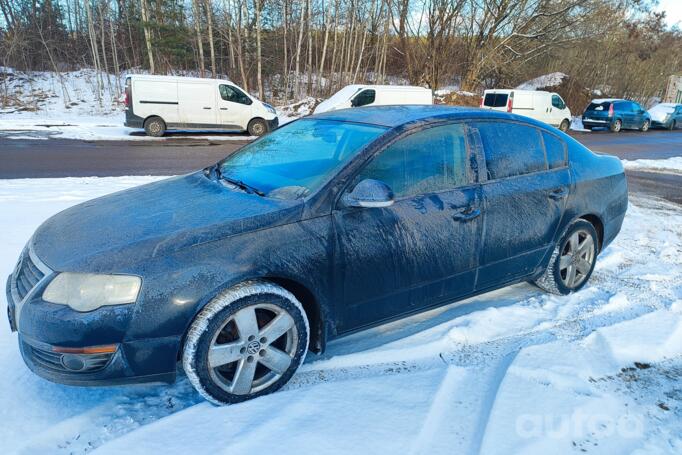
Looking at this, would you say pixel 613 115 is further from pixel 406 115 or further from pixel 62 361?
pixel 62 361

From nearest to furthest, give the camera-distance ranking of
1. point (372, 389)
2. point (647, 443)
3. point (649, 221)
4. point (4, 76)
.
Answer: point (647, 443) < point (372, 389) < point (649, 221) < point (4, 76)

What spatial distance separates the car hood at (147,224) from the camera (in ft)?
7.50

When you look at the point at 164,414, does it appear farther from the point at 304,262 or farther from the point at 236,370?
the point at 304,262

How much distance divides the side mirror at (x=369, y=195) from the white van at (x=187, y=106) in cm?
1485

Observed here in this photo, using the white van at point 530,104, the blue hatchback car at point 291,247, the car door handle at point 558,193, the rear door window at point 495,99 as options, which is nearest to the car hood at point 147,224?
the blue hatchback car at point 291,247

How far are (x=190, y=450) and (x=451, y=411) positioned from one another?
130 cm

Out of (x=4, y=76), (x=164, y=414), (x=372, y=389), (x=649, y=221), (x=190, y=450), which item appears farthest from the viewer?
(x=4, y=76)

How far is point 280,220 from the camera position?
2.52 meters

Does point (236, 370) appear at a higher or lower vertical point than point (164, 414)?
higher

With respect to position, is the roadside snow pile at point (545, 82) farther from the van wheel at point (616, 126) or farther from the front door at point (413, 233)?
the front door at point (413, 233)

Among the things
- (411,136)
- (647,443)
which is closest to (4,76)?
(411,136)

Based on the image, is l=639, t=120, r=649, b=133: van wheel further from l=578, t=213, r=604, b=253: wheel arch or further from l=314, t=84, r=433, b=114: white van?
l=578, t=213, r=604, b=253: wheel arch

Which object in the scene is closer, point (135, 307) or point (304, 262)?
point (135, 307)

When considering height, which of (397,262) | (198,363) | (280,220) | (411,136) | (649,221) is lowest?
(649,221)
